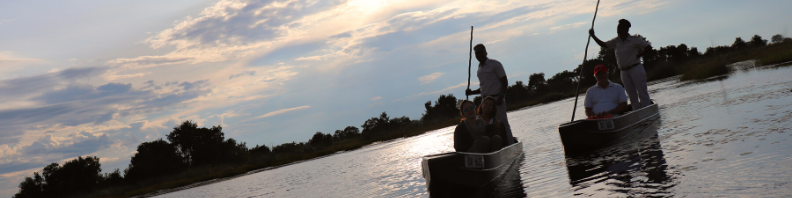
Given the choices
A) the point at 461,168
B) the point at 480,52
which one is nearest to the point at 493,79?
the point at 480,52

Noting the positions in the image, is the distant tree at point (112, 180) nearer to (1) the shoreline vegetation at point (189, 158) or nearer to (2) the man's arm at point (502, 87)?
(1) the shoreline vegetation at point (189, 158)

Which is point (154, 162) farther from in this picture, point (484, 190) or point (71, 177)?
point (484, 190)

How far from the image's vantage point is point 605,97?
32.4ft

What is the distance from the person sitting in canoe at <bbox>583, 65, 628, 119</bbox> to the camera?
9695 mm

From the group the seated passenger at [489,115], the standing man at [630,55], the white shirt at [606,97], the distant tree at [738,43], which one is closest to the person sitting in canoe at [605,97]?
the white shirt at [606,97]

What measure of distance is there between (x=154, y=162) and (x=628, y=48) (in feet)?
159

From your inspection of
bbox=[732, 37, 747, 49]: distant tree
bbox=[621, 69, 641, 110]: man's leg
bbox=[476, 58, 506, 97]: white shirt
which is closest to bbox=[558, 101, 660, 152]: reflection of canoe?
bbox=[476, 58, 506, 97]: white shirt

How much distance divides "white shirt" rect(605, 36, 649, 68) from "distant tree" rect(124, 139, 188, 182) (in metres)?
46.1

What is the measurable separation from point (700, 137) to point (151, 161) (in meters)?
50.9

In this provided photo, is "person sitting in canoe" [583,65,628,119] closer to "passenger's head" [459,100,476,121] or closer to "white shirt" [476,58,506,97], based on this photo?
"white shirt" [476,58,506,97]

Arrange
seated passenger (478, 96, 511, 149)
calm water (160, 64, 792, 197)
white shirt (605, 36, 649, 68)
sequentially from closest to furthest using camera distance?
calm water (160, 64, 792, 197), seated passenger (478, 96, 511, 149), white shirt (605, 36, 649, 68)

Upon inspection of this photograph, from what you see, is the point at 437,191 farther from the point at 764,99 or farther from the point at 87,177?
the point at 87,177

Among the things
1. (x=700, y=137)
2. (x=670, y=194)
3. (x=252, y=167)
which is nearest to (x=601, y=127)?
(x=700, y=137)

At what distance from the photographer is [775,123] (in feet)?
25.5
